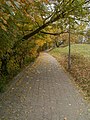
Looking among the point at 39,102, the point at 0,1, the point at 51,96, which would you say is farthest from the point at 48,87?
the point at 0,1

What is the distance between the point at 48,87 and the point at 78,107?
3.45 meters

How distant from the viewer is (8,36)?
6.06 m

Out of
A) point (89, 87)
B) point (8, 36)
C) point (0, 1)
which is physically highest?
point (0, 1)

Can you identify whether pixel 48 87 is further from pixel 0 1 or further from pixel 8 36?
pixel 0 1

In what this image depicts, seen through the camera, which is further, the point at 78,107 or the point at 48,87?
the point at 48,87

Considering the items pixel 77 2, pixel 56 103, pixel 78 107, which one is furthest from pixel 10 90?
pixel 77 2

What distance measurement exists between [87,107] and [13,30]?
4057 mm

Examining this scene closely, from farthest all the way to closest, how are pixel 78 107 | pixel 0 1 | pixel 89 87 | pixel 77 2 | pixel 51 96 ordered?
pixel 89 87 < pixel 77 2 < pixel 51 96 < pixel 78 107 < pixel 0 1

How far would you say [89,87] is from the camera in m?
12.3

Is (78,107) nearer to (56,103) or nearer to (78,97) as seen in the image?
(56,103)

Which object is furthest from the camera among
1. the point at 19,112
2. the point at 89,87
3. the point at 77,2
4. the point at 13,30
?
the point at 89,87

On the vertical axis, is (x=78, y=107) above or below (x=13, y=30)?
below

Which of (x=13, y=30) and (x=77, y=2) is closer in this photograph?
(x=13, y=30)

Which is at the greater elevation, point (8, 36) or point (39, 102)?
point (8, 36)
